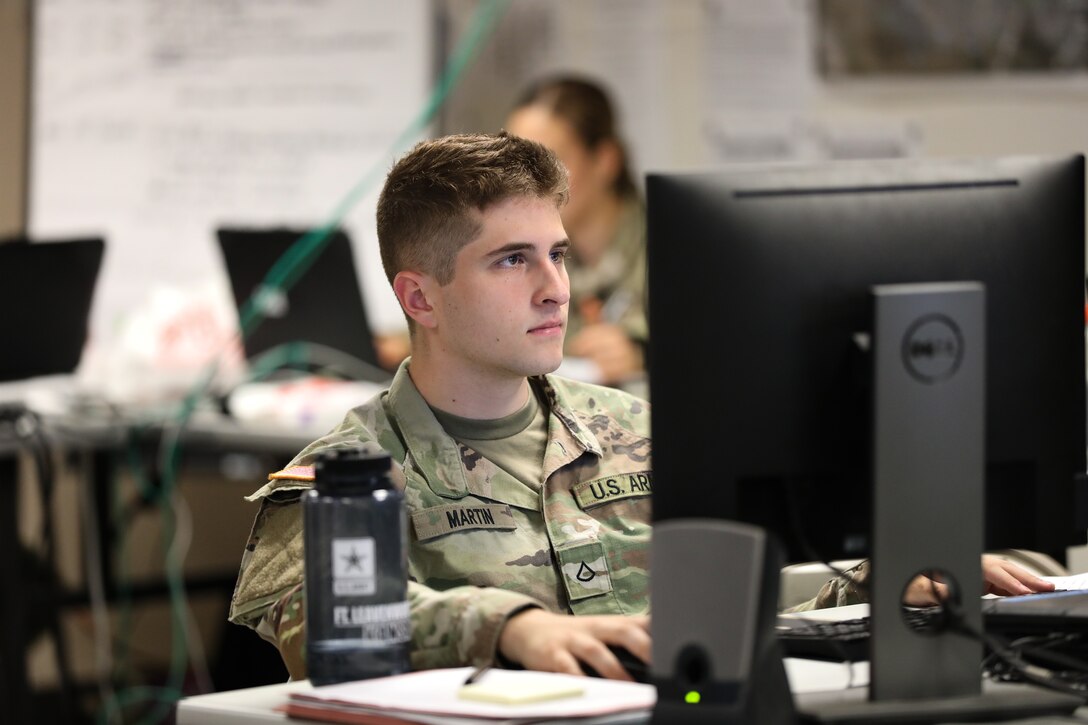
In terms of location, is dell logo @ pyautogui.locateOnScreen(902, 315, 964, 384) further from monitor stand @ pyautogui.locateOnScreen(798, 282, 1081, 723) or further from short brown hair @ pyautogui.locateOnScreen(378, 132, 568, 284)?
short brown hair @ pyautogui.locateOnScreen(378, 132, 568, 284)

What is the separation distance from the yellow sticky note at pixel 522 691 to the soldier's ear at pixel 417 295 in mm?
A: 530

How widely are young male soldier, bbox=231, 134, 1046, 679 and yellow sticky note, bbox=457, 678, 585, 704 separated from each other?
294mm

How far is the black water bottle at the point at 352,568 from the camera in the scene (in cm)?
124

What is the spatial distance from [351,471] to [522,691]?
0.76ft

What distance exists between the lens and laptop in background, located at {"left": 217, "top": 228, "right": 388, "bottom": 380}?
3398 millimetres

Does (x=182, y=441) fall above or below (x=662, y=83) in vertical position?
below

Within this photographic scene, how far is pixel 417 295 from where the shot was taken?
5.36ft

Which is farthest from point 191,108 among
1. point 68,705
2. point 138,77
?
point 68,705

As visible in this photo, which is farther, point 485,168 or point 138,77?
point 138,77

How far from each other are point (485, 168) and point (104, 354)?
2.24 m

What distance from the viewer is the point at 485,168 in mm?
1589

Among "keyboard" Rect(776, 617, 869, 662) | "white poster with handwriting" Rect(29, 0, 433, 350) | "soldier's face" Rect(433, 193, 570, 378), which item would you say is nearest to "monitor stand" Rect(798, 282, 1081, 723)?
"keyboard" Rect(776, 617, 869, 662)

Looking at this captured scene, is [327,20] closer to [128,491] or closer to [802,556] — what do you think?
[128,491]

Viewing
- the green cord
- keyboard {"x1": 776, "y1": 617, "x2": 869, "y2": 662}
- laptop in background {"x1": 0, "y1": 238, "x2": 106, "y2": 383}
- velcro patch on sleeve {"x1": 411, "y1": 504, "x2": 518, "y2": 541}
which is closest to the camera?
keyboard {"x1": 776, "y1": 617, "x2": 869, "y2": 662}
